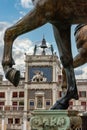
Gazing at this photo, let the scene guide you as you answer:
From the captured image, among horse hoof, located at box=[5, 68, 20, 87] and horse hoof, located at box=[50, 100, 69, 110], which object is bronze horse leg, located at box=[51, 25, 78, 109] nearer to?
horse hoof, located at box=[50, 100, 69, 110]

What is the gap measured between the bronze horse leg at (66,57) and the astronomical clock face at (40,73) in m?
57.6

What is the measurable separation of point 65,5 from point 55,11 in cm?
10

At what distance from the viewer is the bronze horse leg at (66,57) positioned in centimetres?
365

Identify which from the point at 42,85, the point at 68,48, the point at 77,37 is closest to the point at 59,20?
the point at 68,48

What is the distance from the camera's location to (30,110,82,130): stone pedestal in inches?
127

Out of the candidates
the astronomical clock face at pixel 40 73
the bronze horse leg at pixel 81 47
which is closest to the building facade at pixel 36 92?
the astronomical clock face at pixel 40 73

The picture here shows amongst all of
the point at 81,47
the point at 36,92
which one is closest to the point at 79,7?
the point at 81,47

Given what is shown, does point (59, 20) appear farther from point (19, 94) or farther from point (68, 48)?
point (19, 94)

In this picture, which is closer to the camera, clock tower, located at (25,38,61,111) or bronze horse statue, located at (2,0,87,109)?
bronze horse statue, located at (2,0,87,109)

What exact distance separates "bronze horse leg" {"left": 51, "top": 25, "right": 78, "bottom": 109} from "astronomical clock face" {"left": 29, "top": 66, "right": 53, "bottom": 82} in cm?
5763

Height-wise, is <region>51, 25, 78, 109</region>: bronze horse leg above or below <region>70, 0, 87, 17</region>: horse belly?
below

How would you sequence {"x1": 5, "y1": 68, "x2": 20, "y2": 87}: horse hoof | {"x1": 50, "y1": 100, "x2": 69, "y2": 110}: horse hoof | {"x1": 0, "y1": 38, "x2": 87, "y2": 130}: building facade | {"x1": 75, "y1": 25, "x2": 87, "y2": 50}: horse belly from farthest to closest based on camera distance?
{"x1": 0, "y1": 38, "x2": 87, "y2": 130}: building facade, {"x1": 75, "y1": 25, "x2": 87, "y2": 50}: horse belly, {"x1": 50, "y1": 100, "x2": 69, "y2": 110}: horse hoof, {"x1": 5, "y1": 68, "x2": 20, "y2": 87}: horse hoof

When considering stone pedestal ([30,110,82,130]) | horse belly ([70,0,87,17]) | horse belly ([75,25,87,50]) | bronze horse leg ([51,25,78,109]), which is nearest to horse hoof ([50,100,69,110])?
bronze horse leg ([51,25,78,109])

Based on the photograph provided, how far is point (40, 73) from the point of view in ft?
202
